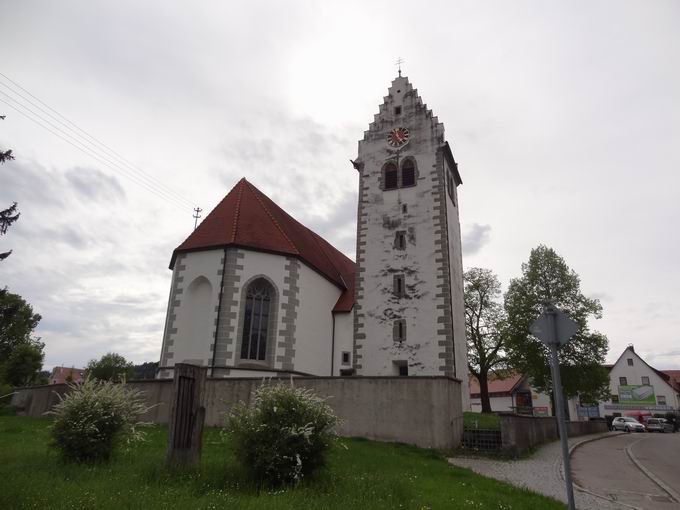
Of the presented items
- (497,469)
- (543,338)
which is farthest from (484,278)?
(543,338)

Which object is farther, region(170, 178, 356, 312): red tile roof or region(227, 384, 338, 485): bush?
region(170, 178, 356, 312): red tile roof

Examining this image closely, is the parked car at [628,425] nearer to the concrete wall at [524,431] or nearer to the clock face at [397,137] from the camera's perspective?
the concrete wall at [524,431]

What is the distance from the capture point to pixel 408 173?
1056 inches

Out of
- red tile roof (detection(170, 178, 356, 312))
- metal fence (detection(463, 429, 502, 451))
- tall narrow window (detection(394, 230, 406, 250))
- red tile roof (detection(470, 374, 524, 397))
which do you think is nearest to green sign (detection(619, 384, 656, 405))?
red tile roof (detection(470, 374, 524, 397))

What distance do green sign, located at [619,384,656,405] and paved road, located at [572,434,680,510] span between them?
47.5m

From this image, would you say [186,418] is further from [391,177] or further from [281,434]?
[391,177]

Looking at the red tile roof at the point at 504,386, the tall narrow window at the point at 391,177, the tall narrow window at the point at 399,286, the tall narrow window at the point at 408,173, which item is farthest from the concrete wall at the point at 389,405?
the red tile roof at the point at 504,386

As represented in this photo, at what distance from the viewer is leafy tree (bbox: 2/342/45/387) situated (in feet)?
133

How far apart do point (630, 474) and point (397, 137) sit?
1971cm

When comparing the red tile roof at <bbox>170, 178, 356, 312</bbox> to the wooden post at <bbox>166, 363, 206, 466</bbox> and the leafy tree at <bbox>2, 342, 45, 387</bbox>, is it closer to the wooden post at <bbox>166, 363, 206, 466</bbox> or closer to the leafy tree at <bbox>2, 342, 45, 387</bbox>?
the wooden post at <bbox>166, 363, 206, 466</bbox>

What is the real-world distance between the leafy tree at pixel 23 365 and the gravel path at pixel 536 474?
133 feet

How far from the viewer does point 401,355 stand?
23266 mm

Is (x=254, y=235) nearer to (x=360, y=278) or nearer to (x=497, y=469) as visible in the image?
(x=360, y=278)

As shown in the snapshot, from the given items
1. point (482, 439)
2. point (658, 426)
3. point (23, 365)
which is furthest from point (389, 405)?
point (23, 365)
